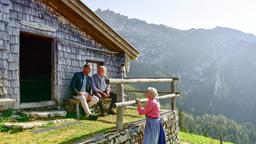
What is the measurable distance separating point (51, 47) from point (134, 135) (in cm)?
467

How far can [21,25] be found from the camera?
10.6m

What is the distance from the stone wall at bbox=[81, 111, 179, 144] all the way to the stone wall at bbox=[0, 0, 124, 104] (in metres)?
3.52

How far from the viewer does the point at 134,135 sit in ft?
32.1

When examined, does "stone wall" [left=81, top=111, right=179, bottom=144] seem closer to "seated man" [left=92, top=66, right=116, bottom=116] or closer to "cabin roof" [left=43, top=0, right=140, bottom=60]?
"seated man" [left=92, top=66, right=116, bottom=116]

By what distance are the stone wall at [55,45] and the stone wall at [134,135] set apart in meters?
3.52

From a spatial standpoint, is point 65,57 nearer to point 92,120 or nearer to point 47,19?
point 47,19

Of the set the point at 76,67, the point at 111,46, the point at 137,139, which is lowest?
the point at 137,139

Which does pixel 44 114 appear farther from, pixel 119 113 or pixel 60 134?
pixel 119 113

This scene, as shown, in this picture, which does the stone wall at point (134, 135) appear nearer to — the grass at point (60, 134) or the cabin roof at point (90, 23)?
the grass at point (60, 134)

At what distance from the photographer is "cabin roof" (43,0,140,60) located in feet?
39.5

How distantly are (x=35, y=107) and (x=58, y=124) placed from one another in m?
2.11

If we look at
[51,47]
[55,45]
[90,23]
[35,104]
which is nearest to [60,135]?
[35,104]

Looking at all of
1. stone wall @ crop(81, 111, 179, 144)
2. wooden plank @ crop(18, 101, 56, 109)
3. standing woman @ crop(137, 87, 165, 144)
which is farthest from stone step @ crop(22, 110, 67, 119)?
standing woman @ crop(137, 87, 165, 144)

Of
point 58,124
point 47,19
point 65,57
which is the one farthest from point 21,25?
point 58,124
